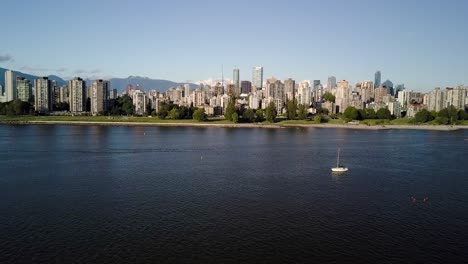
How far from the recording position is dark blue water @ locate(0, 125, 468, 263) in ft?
38.8

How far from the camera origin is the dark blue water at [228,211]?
11820 mm

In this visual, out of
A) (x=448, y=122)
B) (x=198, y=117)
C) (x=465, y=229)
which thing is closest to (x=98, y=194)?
(x=465, y=229)

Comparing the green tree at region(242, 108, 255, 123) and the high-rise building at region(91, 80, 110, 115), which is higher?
the high-rise building at region(91, 80, 110, 115)

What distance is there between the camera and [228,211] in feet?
50.8

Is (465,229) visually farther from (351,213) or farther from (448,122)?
(448,122)

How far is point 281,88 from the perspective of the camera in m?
125

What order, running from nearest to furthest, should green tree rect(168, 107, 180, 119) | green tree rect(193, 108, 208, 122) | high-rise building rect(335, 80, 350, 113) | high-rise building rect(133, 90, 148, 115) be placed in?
1. green tree rect(193, 108, 208, 122)
2. green tree rect(168, 107, 180, 119)
3. high-rise building rect(133, 90, 148, 115)
4. high-rise building rect(335, 80, 350, 113)

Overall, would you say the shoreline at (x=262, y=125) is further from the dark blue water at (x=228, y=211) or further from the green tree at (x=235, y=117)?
the dark blue water at (x=228, y=211)

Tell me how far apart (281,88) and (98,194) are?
4328 inches

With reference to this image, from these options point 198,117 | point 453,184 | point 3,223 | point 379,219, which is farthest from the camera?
point 198,117

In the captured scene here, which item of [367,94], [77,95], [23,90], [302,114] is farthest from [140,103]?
[367,94]

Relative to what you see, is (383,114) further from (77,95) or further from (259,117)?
(77,95)

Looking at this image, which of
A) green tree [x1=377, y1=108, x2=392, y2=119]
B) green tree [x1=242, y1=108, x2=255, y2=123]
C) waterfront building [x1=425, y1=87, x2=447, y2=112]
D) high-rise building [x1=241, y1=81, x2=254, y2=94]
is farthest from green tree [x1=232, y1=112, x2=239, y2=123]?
high-rise building [x1=241, y1=81, x2=254, y2=94]

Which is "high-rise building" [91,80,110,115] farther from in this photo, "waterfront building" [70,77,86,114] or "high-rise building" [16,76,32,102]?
"high-rise building" [16,76,32,102]
